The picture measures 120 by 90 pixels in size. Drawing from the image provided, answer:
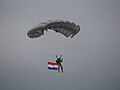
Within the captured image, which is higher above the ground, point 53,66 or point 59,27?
point 59,27

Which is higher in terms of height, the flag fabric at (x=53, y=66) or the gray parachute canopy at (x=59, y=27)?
the gray parachute canopy at (x=59, y=27)

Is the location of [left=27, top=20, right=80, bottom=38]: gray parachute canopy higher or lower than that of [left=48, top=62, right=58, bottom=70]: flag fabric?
higher

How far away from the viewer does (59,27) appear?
2.18m

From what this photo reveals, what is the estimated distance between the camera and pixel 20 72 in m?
2.29

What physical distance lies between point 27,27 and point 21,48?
294 mm

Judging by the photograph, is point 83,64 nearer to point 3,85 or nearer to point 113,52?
point 113,52

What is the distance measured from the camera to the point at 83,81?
7.38ft

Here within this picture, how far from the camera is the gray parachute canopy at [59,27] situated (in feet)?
7.11

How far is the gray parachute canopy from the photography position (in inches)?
85.3

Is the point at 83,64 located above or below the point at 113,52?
below

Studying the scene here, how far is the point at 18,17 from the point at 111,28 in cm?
124
